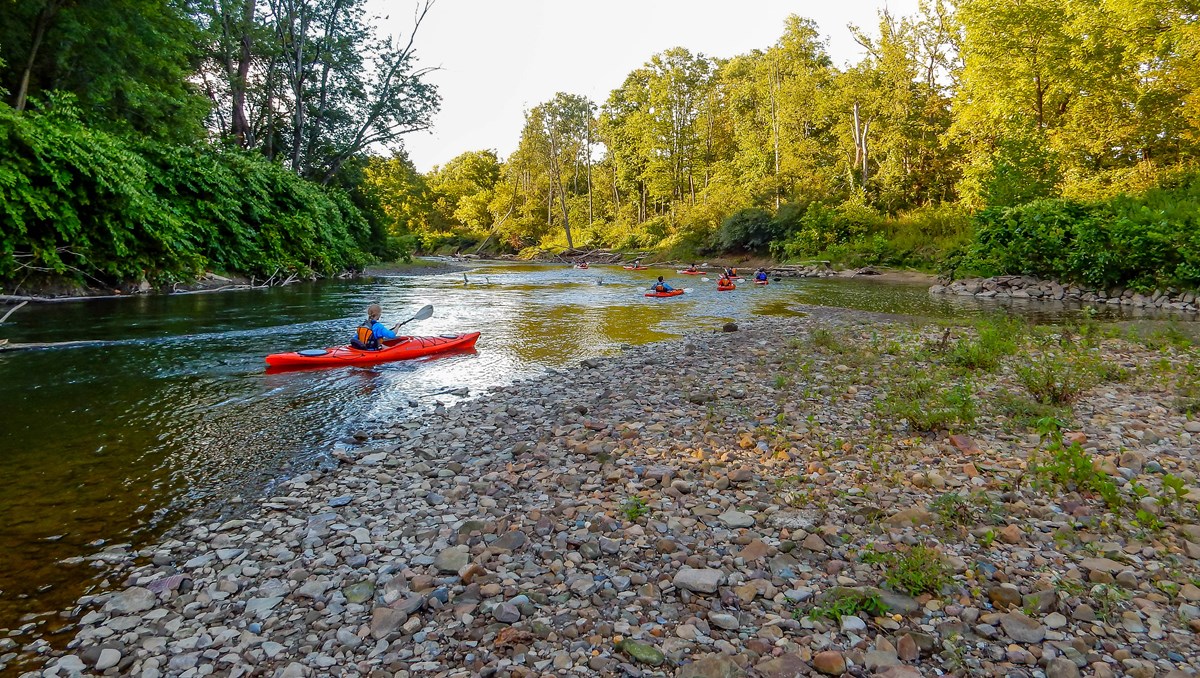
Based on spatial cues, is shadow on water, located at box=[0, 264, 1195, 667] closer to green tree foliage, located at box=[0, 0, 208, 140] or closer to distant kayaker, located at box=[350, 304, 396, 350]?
distant kayaker, located at box=[350, 304, 396, 350]

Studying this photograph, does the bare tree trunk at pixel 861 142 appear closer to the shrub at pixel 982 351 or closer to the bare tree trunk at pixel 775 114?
the bare tree trunk at pixel 775 114

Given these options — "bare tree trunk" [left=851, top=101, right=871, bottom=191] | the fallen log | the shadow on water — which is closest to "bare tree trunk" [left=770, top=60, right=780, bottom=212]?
"bare tree trunk" [left=851, top=101, right=871, bottom=191]

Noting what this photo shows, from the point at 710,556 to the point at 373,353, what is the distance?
8.79 meters

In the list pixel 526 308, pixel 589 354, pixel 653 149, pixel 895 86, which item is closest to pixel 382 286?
pixel 526 308

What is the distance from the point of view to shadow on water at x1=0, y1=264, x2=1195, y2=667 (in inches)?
182

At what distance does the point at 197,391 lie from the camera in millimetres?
8672

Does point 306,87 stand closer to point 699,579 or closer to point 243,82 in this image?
point 243,82

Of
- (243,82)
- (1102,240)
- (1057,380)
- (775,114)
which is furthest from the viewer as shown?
(775,114)

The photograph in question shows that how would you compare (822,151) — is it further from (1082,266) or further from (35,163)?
(35,163)

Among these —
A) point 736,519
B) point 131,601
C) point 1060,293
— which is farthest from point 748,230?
point 131,601

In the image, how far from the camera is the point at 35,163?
14531 mm

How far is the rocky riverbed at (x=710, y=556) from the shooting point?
2.88 metres

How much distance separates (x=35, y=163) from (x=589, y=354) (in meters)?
15.1

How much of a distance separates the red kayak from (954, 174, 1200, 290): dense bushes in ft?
65.5
